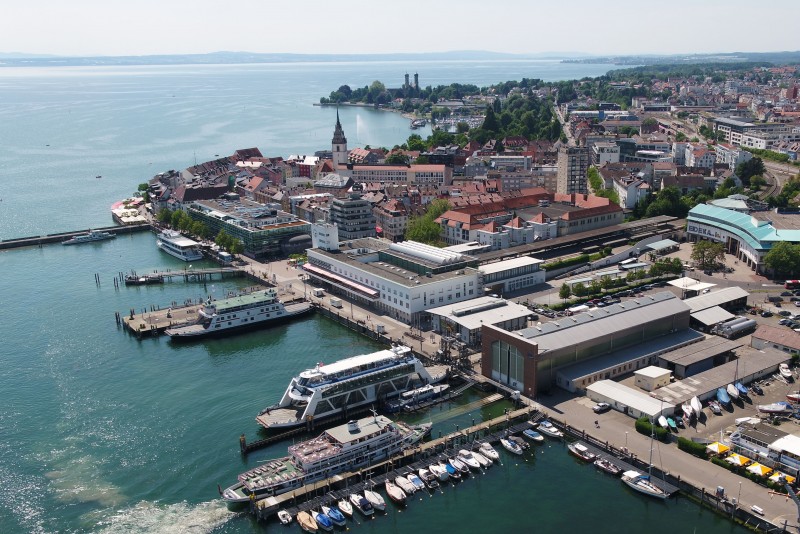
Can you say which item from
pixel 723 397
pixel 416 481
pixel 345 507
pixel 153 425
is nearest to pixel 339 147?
pixel 153 425

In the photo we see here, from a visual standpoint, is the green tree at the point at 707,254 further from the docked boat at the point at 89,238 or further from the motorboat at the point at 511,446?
the docked boat at the point at 89,238

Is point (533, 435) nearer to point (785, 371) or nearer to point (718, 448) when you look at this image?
point (718, 448)

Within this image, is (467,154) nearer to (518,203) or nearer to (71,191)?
(518,203)

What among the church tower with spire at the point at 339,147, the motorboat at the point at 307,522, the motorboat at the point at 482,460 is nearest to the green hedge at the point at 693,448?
the motorboat at the point at 482,460

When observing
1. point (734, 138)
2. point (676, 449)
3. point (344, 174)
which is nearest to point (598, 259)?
point (676, 449)

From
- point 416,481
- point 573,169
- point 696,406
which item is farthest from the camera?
point 573,169

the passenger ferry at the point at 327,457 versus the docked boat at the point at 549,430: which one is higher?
the passenger ferry at the point at 327,457
